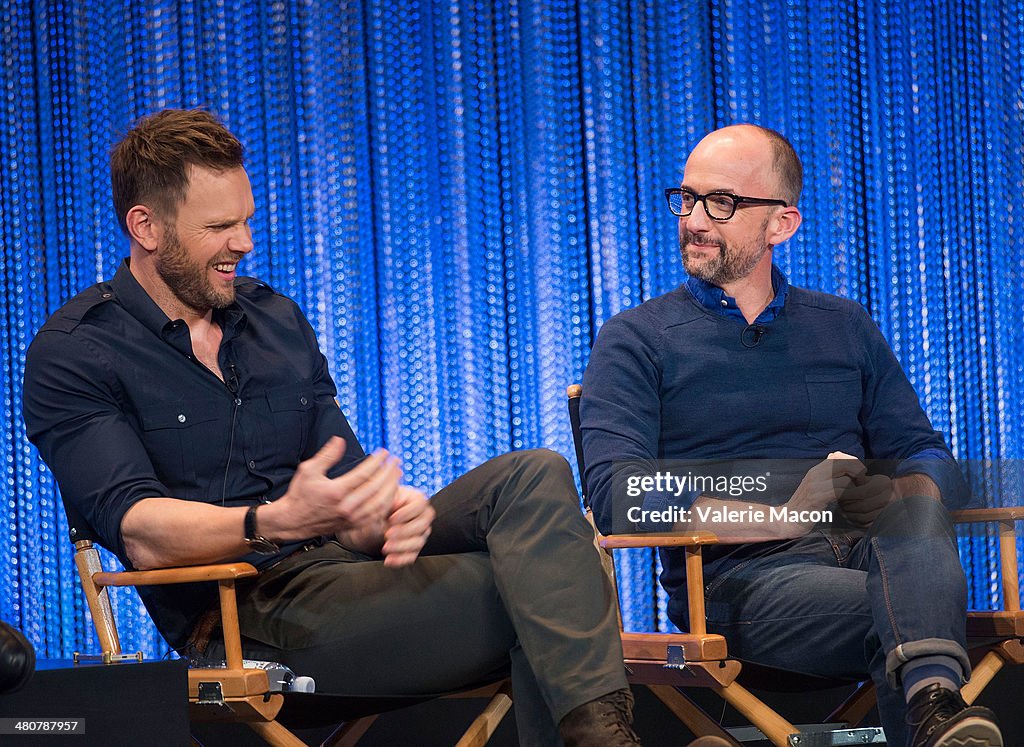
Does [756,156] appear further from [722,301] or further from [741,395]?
[741,395]

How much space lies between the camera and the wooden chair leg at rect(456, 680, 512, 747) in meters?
2.01

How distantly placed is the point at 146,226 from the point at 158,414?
0.35 m

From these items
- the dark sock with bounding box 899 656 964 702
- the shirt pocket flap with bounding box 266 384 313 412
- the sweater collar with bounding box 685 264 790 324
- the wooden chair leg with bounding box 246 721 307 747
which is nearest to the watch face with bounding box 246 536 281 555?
the wooden chair leg with bounding box 246 721 307 747

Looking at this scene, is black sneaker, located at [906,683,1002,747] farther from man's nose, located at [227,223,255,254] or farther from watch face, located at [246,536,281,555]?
man's nose, located at [227,223,255,254]

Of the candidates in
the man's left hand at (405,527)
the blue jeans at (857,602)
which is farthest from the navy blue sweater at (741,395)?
the man's left hand at (405,527)

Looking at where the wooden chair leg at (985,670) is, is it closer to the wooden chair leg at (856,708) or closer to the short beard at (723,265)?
the wooden chair leg at (856,708)

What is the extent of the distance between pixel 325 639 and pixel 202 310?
0.66 meters

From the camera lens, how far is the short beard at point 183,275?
219 cm

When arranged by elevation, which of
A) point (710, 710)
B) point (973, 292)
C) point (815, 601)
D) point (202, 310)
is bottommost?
point (710, 710)

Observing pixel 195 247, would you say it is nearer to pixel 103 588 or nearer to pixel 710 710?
pixel 103 588

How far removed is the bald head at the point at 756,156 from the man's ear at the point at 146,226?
1.12 m

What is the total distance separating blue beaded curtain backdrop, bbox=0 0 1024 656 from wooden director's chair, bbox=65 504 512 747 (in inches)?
50.7

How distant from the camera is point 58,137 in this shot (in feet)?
10.7

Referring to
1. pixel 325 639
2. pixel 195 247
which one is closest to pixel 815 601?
pixel 325 639
